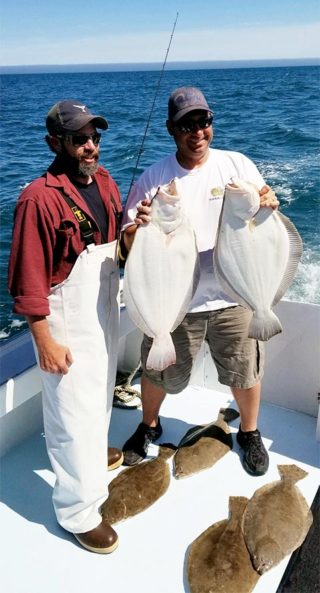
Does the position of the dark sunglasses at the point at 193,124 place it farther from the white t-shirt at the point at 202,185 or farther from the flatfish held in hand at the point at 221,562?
the flatfish held in hand at the point at 221,562

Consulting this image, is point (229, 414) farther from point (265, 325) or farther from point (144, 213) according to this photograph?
point (144, 213)

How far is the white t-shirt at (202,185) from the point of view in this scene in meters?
2.58

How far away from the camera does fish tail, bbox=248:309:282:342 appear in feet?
7.80

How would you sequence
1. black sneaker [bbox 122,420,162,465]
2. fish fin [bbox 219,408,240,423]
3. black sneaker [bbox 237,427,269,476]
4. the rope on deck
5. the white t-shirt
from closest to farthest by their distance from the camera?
the white t-shirt < black sneaker [bbox 237,427,269,476] < black sneaker [bbox 122,420,162,465] < fish fin [bbox 219,408,240,423] < the rope on deck

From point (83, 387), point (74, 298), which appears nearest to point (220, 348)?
point (83, 387)

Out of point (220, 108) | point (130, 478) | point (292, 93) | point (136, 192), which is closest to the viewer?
point (136, 192)

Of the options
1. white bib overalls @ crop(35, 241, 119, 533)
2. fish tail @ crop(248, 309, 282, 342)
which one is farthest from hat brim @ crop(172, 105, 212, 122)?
fish tail @ crop(248, 309, 282, 342)

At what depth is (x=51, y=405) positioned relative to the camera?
2.42m

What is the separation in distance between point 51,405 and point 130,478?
0.85m

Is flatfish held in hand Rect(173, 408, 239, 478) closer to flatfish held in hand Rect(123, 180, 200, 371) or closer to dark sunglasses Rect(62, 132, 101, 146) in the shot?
flatfish held in hand Rect(123, 180, 200, 371)

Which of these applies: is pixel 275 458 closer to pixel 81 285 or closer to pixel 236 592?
pixel 236 592

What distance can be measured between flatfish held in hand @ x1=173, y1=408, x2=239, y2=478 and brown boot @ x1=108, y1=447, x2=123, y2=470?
0.34 meters

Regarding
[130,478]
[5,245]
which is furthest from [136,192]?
[5,245]

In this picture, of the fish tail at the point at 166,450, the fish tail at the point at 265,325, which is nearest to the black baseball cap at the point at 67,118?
the fish tail at the point at 265,325
